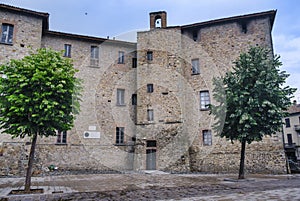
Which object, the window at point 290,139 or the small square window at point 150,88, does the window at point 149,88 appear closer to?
the small square window at point 150,88

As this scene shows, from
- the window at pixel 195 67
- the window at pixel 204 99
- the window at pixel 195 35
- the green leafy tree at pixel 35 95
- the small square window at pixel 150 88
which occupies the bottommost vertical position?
the green leafy tree at pixel 35 95

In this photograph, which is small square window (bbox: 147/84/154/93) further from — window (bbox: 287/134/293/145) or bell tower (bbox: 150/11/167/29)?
window (bbox: 287/134/293/145)

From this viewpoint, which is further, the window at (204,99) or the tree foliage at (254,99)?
the window at (204,99)

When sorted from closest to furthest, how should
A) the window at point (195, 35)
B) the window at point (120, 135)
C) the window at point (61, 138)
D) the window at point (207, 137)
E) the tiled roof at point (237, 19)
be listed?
the window at point (61, 138) < the tiled roof at point (237, 19) < the window at point (207, 137) < the window at point (120, 135) < the window at point (195, 35)

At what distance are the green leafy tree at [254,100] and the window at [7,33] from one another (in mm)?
13614

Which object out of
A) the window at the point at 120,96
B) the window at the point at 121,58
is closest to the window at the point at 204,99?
the window at the point at 120,96

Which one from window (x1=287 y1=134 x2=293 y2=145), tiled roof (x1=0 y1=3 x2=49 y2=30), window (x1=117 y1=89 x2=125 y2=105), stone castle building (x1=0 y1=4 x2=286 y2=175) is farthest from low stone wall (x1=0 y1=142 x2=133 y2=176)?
Answer: window (x1=287 y1=134 x2=293 y2=145)

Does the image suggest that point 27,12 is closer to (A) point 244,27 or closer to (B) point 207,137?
(B) point 207,137

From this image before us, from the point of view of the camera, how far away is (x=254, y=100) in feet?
36.1

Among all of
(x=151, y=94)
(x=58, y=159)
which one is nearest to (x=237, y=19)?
(x=151, y=94)

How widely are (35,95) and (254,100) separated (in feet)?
30.8

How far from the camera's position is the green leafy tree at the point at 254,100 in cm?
1092

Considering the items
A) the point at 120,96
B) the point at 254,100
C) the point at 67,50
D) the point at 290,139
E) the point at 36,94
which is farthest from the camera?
the point at 290,139

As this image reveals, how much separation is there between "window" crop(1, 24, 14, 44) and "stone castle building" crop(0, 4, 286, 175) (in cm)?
6
